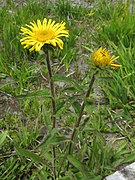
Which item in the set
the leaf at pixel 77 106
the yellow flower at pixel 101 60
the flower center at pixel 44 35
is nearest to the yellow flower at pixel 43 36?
the flower center at pixel 44 35

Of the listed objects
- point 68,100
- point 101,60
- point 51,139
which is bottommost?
point 51,139

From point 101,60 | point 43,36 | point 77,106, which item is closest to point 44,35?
point 43,36

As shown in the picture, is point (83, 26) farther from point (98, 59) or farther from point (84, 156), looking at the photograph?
point (98, 59)

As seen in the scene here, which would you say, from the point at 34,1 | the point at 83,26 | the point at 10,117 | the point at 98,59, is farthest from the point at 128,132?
the point at 34,1

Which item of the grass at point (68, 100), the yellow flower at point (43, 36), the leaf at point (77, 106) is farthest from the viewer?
the grass at point (68, 100)

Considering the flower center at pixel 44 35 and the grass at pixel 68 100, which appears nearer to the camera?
the flower center at pixel 44 35

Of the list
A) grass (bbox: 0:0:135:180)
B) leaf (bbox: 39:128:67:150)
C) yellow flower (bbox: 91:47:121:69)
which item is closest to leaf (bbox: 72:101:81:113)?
grass (bbox: 0:0:135:180)

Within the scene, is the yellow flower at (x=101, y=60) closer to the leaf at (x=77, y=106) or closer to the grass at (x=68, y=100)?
the grass at (x=68, y=100)

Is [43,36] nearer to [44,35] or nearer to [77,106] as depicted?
[44,35]
